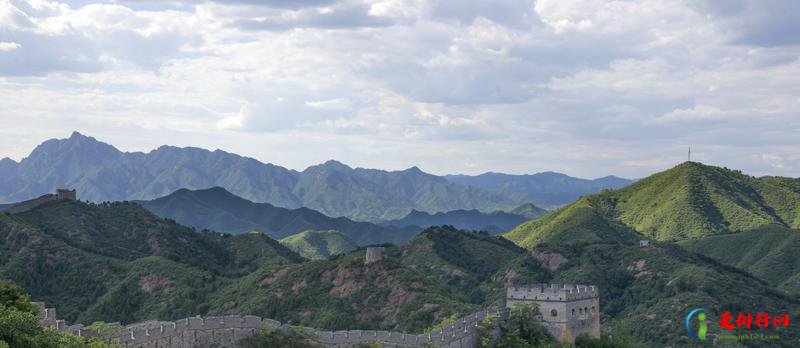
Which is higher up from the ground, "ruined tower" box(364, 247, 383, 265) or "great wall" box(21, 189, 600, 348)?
A: "ruined tower" box(364, 247, 383, 265)

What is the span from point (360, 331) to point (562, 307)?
19.4m

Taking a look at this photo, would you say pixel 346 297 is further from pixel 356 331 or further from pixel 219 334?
pixel 219 334

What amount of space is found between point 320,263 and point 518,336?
68907 millimetres

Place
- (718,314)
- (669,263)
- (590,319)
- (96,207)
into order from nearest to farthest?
(590,319)
(718,314)
(669,263)
(96,207)

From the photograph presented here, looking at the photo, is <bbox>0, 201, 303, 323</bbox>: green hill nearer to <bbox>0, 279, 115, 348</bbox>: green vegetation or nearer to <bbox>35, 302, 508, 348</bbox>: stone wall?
<bbox>35, 302, 508, 348</bbox>: stone wall

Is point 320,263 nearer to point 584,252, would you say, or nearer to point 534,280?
point 534,280

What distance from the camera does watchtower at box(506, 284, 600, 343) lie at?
81.6 meters

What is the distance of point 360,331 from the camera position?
72.9 m

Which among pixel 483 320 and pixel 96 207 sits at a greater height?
pixel 96 207

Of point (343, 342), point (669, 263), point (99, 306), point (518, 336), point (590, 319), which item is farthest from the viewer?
point (669, 263)

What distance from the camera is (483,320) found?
80.0 meters

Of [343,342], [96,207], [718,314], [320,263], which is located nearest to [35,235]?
[96,207]

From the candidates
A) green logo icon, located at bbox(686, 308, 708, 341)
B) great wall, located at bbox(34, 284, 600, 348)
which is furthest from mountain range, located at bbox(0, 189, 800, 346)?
great wall, located at bbox(34, 284, 600, 348)

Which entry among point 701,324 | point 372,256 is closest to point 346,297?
point 372,256
